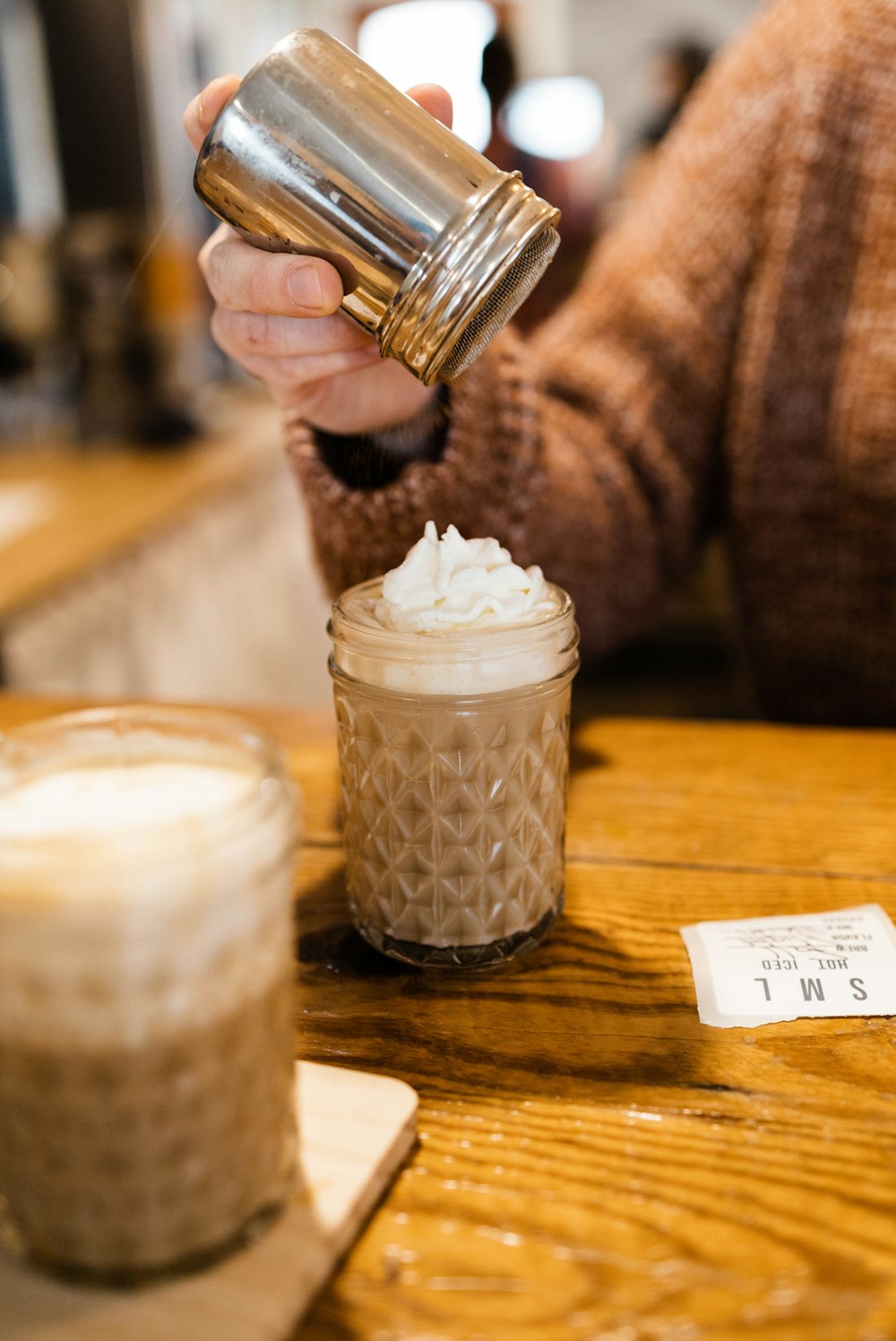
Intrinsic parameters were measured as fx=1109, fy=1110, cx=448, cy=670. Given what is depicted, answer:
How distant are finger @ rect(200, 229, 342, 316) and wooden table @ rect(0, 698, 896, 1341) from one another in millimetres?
379

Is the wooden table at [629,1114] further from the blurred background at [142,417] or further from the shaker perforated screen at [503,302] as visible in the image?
the blurred background at [142,417]

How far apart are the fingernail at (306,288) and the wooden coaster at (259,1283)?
1.48 feet

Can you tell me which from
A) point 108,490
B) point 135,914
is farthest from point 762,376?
point 108,490

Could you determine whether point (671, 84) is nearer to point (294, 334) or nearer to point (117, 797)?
point (294, 334)

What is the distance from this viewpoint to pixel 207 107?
2.20ft

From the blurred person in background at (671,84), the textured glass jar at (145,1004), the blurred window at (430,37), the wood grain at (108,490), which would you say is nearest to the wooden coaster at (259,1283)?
the textured glass jar at (145,1004)

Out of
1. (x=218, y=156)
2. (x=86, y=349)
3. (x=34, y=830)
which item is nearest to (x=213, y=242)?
(x=218, y=156)

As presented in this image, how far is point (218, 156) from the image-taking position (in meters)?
0.63

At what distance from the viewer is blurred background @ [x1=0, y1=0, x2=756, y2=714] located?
1999mm

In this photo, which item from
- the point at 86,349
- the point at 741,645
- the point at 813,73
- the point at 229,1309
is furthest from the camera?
the point at 86,349

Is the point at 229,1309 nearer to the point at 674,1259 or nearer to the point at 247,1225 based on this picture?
the point at 247,1225

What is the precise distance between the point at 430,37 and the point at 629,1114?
22.0ft

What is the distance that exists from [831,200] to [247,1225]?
117 centimetres

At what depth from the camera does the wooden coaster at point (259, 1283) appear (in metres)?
0.41
